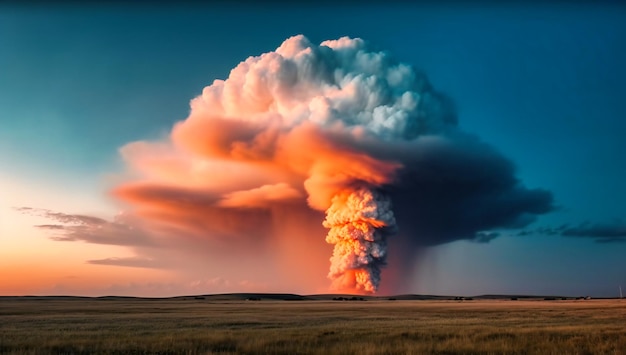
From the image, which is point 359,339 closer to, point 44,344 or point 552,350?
point 552,350

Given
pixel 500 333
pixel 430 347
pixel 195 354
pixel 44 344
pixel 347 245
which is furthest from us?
pixel 347 245

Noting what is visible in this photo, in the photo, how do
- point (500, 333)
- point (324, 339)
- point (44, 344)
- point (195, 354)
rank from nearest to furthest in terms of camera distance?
point (195, 354) → point (44, 344) → point (324, 339) → point (500, 333)

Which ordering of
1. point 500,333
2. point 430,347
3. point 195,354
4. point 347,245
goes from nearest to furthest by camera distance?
1. point 195,354
2. point 430,347
3. point 500,333
4. point 347,245

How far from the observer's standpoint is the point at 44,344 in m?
26.0

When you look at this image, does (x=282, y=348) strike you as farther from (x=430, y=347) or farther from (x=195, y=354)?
(x=430, y=347)

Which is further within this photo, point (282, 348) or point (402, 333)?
point (402, 333)

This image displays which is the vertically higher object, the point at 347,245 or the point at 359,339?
the point at 347,245

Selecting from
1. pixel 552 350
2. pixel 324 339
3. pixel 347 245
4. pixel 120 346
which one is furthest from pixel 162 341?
pixel 347 245

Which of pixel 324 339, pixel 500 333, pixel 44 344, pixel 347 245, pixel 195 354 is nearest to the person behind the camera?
pixel 195 354

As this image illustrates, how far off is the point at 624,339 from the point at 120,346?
25.9 m

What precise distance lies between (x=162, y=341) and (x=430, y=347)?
13825 millimetres

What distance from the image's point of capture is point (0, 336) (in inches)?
1234

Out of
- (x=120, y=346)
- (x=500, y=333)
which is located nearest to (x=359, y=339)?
(x=500, y=333)

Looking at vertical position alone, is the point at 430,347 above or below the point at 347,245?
below
